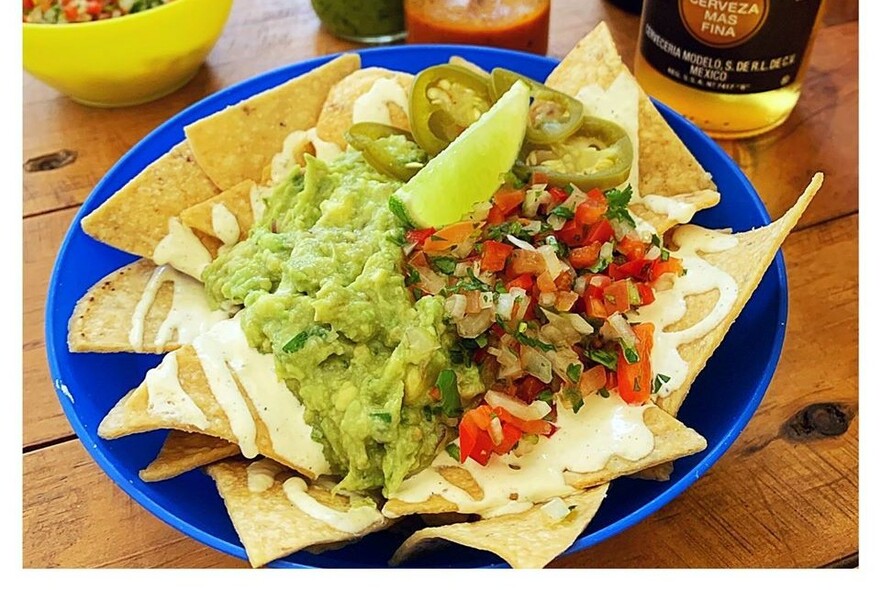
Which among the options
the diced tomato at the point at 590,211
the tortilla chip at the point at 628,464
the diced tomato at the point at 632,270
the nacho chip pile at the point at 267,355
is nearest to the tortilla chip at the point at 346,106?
the nacho chip pile at the point at 267,355

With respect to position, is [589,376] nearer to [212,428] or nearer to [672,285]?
[672,285]

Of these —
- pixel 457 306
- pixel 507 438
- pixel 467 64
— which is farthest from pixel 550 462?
pixel 467 64

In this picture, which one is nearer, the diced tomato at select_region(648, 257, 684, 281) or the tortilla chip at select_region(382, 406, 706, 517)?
the tortilla chip at select_region(382, 406, 706, 517)

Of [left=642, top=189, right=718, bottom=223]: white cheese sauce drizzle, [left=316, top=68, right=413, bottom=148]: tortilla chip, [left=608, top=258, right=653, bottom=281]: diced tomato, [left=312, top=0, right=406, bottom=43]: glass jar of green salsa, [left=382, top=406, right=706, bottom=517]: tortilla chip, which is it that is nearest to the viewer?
[left=382, top=406, right=706, bottom=517]: tortilla chip

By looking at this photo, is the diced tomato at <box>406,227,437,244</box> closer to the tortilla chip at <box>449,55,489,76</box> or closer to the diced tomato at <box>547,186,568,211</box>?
the diced tomato at <box>547,186,568,211</box>

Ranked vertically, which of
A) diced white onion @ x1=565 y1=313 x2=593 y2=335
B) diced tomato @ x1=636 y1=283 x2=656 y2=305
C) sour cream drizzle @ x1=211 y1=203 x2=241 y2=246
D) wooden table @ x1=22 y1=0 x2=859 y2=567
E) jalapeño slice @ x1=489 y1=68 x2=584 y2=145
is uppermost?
jalapeño slice @ x1=489 y1=68 x2=584 y2=145

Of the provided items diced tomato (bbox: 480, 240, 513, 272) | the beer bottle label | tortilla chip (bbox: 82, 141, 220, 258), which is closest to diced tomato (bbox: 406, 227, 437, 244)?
diced tomato (bbox: 480, 240, 513, 272)
